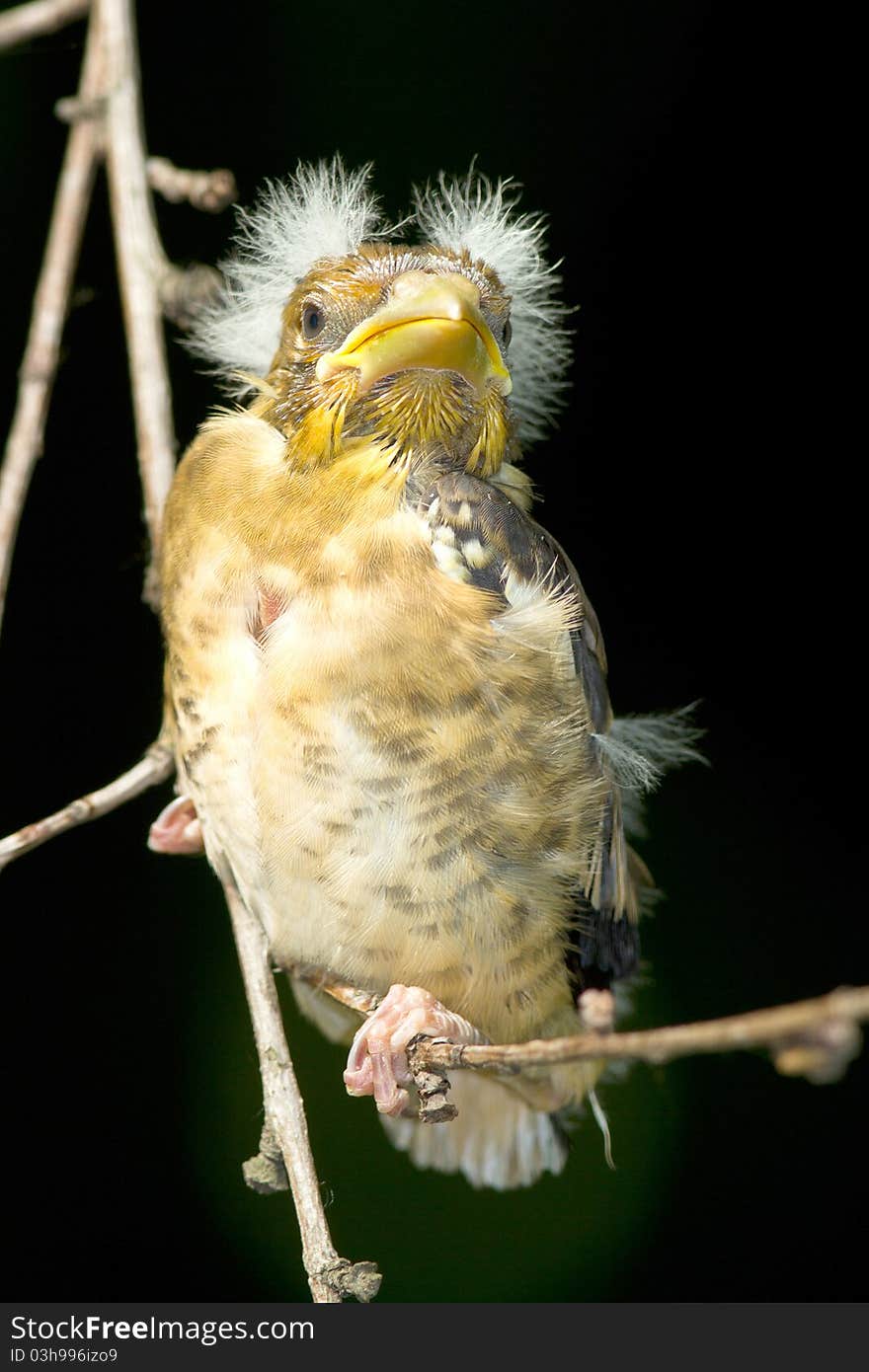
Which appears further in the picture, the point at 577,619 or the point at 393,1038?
the point at 577,619

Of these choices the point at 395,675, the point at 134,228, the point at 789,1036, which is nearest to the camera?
the point at 789,1036

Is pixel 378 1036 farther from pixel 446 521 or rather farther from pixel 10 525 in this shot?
pixel 10 525

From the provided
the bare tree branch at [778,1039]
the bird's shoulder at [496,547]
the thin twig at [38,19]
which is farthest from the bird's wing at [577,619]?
the thin twig at [38,19]

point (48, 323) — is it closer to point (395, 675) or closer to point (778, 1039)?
point (395, 675)

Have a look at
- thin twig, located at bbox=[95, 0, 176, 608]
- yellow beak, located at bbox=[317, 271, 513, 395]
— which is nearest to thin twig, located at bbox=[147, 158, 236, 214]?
thin twig, located at bbox=[95, 0, 176, 608]

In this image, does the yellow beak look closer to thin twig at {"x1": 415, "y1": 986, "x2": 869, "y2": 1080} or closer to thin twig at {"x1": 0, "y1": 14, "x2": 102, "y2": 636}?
thin twig at {"x1": 0, "y1": 14, "x2": 102, "y2": 636}

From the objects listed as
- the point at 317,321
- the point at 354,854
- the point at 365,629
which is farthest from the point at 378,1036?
the point at 317,321

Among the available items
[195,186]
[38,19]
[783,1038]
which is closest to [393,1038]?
[783,1038]

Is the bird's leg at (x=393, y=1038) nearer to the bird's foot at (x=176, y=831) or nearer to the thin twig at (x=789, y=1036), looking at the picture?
the bird's foot at (x=176, y=831)
